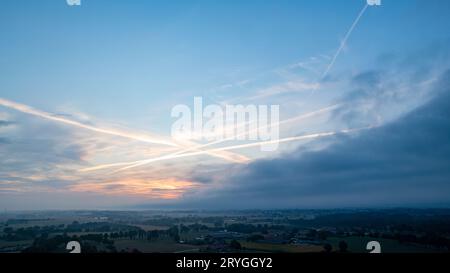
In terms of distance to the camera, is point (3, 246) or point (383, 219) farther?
point (383, 219)

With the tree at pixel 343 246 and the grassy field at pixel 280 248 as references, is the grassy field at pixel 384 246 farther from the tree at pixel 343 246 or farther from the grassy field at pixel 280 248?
the grassy field at pixel 280 248

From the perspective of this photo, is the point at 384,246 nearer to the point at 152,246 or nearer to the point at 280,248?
the point at 280,248

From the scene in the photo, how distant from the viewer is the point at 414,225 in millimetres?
4020

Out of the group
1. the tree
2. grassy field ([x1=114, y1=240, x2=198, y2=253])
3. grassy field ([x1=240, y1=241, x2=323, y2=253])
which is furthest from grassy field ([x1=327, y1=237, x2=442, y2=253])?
grassy field ([x1=114, y1=240, x2=198, y2=253])

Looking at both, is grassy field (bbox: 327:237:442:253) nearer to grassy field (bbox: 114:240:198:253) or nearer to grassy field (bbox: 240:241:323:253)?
grassy field (bbox: 240:241:323:253)

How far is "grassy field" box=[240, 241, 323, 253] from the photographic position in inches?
132

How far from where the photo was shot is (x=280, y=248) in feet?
11.3

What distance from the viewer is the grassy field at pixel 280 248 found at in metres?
3.36

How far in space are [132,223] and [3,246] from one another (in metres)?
1.40

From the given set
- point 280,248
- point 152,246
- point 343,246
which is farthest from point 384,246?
point 152,246

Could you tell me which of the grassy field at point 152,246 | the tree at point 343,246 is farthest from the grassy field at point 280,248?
the grassy field at point 152,246
